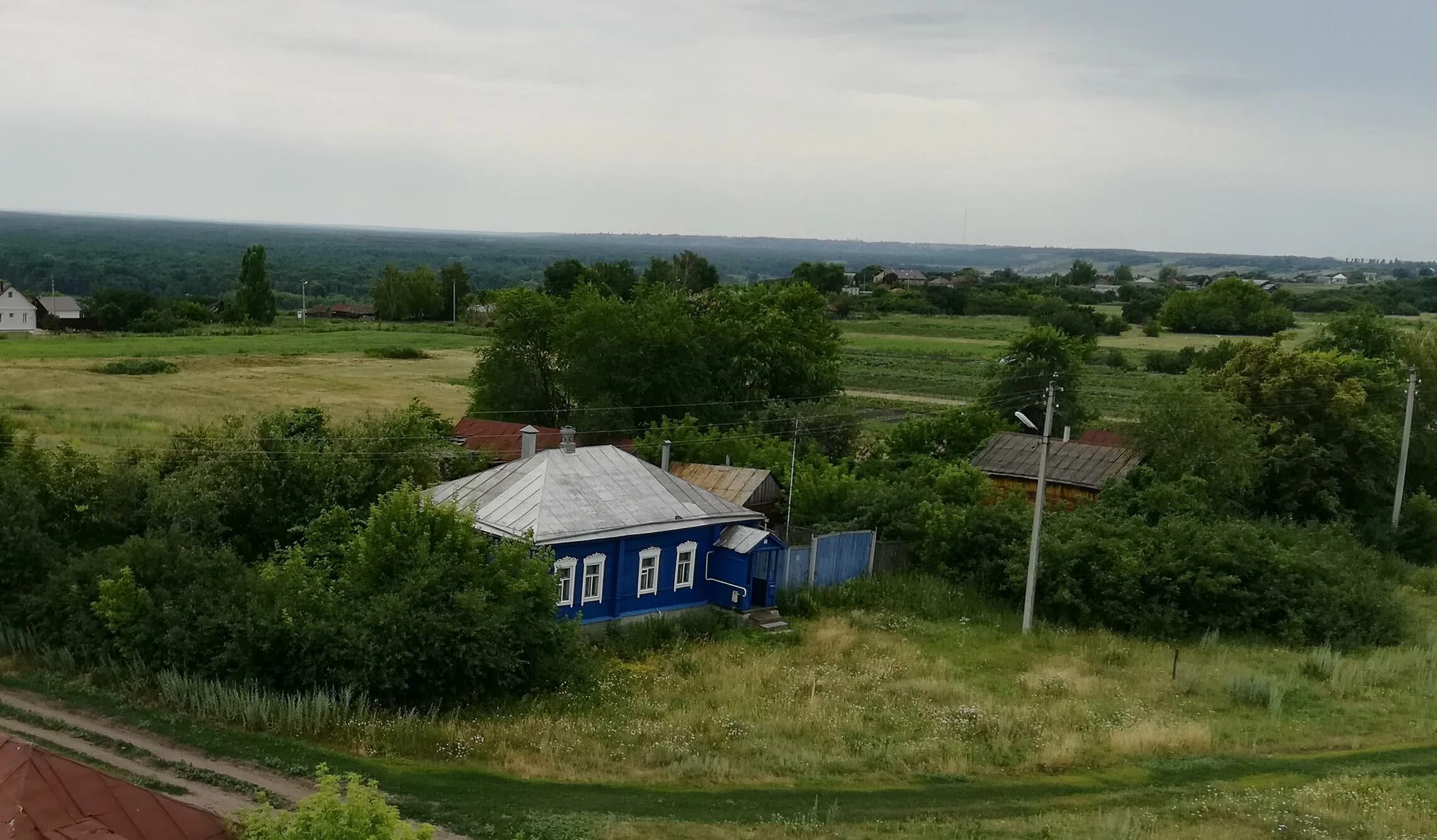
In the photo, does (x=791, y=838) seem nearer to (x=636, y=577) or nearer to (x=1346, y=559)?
(x=636, y=577)

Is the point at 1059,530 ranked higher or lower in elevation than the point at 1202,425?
lower

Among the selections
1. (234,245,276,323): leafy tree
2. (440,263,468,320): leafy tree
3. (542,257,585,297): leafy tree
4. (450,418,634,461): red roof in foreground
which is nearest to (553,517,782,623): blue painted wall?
(450,418,634,461): red roof in foreground

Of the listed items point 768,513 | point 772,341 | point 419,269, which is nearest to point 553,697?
point 768,513

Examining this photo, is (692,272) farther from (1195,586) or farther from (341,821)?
(341,821)

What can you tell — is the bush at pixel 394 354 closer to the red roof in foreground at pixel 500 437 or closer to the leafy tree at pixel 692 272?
the leafy tree at pixel 692 272

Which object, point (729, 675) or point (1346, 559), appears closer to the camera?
point (729, 675)

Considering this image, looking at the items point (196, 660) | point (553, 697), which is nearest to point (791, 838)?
point (553, 697)

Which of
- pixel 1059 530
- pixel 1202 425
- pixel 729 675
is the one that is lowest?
pixel 729 675

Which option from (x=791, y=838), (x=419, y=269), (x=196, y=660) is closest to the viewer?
(x=791, y=838)

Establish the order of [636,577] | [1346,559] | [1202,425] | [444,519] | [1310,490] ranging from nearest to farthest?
[444,519] → [636,577] → [1346,559] → [1202,425] → [1310,490]
